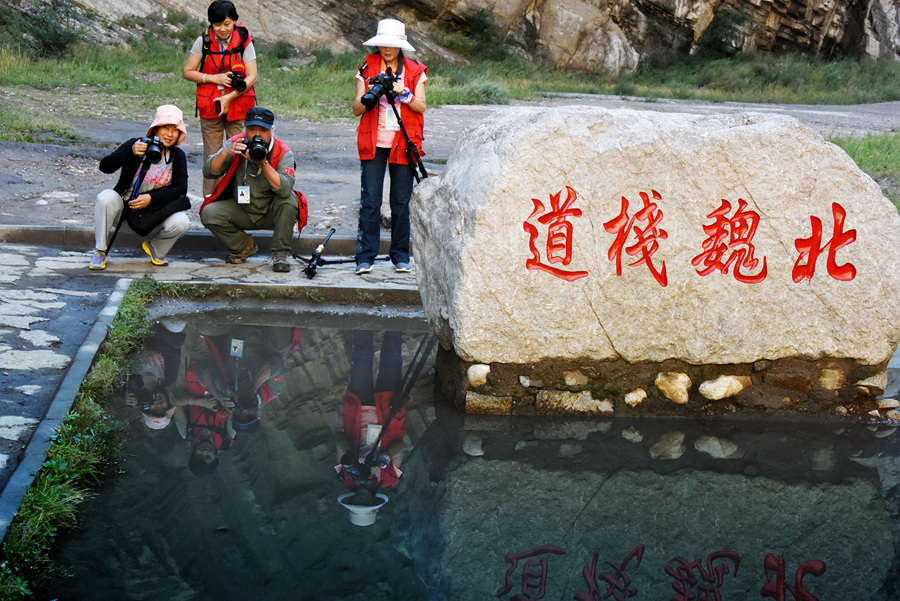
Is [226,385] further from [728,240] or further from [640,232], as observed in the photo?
[728,240]

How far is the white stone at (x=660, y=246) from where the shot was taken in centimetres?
397

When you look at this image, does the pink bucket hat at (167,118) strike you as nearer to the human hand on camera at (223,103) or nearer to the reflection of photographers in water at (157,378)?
the human hand on camera at (223,103)

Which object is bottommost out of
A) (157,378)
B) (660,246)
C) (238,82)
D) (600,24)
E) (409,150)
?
(157,378)

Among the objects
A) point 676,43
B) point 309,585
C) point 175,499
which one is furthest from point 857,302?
point 676,43

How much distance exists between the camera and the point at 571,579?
2.85 metres

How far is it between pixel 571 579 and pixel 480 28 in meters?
24.0

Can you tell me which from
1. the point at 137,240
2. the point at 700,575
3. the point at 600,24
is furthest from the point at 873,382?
the point at 600,24

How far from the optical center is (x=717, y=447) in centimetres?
395

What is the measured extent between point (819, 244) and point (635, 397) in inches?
46.1

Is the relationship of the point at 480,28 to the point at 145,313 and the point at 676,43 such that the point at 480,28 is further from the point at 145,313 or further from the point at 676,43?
the point at 145,313

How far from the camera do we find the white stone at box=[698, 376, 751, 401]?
422cm

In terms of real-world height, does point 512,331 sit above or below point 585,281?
below

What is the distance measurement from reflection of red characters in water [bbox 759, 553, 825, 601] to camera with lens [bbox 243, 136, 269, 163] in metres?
3.86

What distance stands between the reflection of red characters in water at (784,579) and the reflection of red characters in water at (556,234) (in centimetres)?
157
